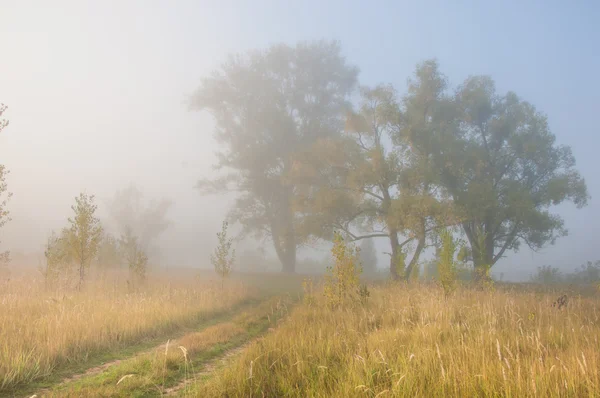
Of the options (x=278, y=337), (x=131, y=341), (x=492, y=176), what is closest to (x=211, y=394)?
(x=278, y=337)

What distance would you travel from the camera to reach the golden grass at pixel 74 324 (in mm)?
6414

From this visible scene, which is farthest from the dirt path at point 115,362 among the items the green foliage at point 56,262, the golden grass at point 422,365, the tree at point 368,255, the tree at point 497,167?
the tree at point 368,255

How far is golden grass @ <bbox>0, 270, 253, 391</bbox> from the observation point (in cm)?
641

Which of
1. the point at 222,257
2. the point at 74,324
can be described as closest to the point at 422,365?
the point at 74,324

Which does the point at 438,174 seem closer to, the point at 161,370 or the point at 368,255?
the point at 161,370

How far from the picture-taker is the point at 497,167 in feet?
84.9

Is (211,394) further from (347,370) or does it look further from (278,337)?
(278,337)

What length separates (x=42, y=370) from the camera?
639 cm

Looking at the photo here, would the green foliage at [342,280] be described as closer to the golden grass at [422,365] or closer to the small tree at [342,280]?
the small tree at [342,280]

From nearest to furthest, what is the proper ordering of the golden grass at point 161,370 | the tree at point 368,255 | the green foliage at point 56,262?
the golden grass at point 161,370 < the green foliage at point 56,262 < the tree at point 368,255

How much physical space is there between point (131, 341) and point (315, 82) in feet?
122

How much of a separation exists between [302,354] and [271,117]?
35.3 metres

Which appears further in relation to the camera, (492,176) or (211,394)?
(492,176)

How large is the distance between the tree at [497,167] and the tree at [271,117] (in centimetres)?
1538
